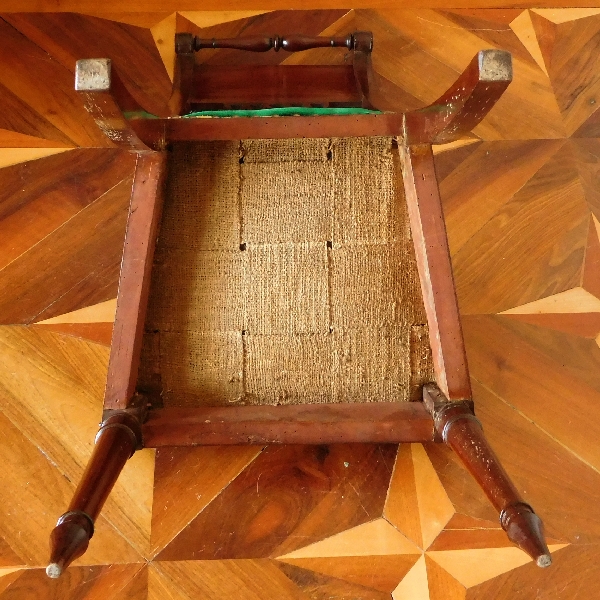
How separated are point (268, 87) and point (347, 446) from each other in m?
0.60

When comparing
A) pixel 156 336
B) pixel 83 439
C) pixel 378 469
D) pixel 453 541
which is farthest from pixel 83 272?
pixel 453 541

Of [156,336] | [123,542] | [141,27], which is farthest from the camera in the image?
[141,27]

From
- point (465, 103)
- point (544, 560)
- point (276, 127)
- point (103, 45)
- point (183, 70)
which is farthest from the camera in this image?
point (103, 45)

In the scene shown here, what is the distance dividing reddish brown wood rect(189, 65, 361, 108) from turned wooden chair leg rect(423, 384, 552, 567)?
0.56 metres

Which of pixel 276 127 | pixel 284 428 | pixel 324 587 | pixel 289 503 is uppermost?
pixel 276 127

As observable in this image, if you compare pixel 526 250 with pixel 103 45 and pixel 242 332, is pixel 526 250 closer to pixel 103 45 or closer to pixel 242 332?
pixel 242 332

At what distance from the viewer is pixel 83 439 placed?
954 millimetres

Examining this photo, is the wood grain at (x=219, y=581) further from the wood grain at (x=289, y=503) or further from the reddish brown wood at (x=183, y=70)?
the reddish brown wood at (x=183, y=70)

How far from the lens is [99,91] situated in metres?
0.52

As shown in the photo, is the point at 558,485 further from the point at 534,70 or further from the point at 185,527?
the point at 534,70

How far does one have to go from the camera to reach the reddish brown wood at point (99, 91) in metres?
0.52

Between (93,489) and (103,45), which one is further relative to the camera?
(103,45)

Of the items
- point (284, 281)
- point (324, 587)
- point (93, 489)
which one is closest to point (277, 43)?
point (284, 281)

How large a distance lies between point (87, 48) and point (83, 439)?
27.8 inches
